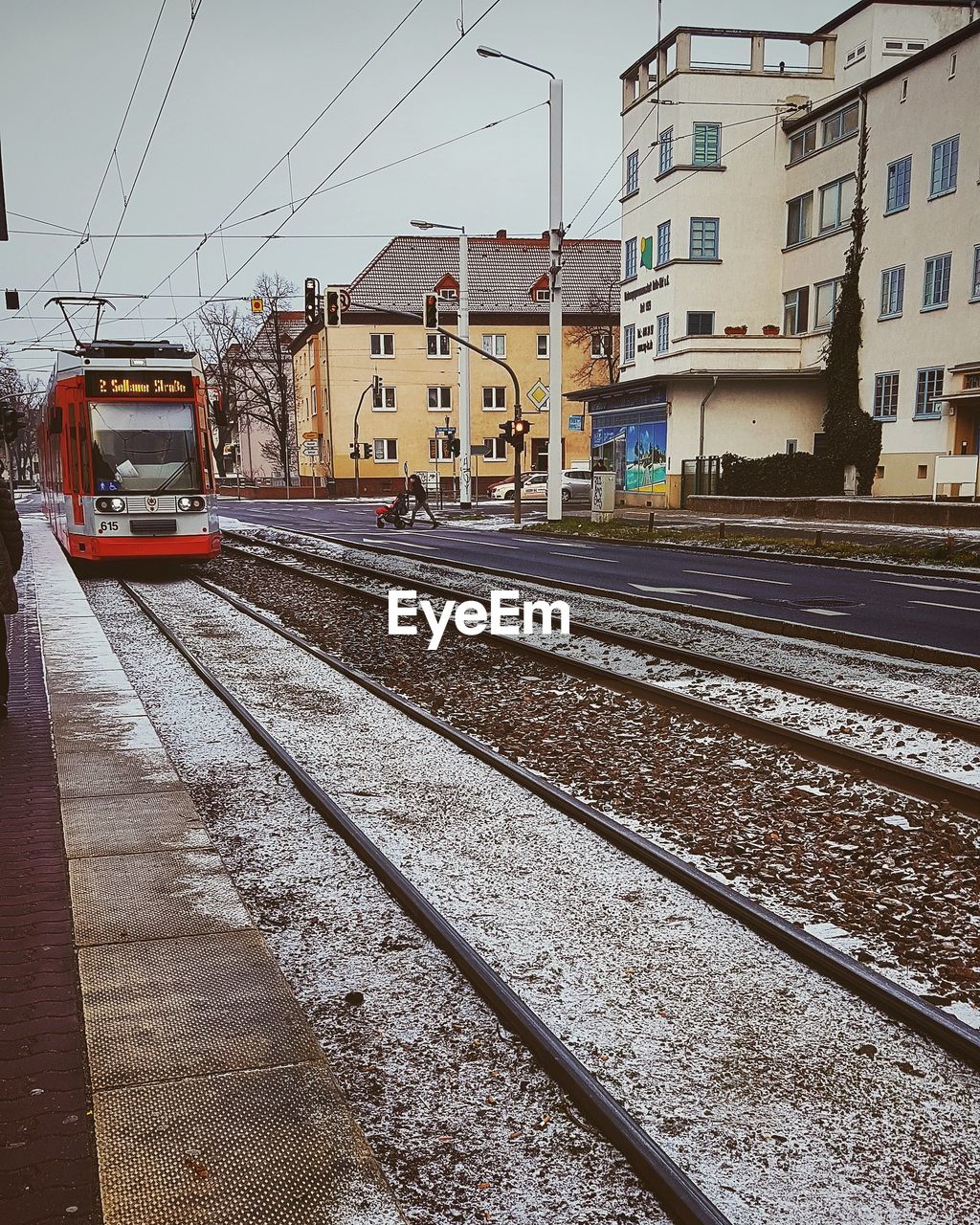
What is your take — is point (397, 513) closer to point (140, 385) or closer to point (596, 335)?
point (140, 385)

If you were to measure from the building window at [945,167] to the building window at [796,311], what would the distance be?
7375 millimetres

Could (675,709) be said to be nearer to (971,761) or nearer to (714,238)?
(971,761)

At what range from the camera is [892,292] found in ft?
110

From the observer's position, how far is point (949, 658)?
9609 millimetres

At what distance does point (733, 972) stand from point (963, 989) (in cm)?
77

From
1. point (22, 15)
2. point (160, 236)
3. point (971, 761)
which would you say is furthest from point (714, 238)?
point (971, 761)

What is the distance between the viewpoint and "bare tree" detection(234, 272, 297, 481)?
71062mm

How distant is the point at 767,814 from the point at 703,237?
3757cm

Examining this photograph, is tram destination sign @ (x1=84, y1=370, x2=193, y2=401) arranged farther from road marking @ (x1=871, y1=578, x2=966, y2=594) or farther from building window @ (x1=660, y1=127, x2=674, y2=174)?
building window @ (x1=660, y1=127, x2=674, y2=174)

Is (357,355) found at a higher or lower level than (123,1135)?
higher

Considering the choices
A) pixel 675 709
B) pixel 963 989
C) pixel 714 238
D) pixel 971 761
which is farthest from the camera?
pixel 714 238

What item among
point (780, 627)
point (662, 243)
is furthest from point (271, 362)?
point (780, 627)

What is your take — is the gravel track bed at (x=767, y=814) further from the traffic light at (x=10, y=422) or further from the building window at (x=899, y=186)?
Result: the building window at (x=899, y=186)

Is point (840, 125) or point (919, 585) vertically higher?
point (840, 125)
